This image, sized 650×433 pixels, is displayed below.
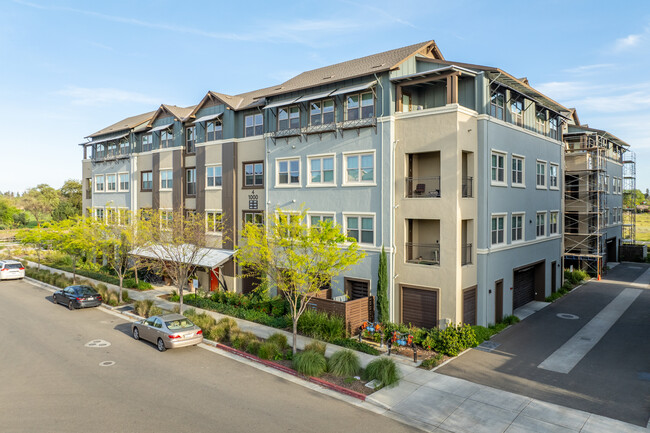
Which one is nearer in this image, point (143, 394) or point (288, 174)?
point (143, 394)

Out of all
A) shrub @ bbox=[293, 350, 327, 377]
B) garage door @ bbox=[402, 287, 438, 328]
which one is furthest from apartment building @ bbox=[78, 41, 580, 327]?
shrub @ bbox=[293, 350, 327, 377]

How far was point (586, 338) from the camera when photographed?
19297mm

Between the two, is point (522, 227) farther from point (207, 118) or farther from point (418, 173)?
point (207, 118)

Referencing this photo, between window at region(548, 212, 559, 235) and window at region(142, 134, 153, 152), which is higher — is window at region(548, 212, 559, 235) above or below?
below

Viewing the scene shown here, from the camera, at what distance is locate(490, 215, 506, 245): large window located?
2155 cm

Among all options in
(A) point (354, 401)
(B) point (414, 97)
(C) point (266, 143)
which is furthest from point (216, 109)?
(A) point (354, 401)

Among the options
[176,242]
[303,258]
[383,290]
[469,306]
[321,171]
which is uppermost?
[321,171]

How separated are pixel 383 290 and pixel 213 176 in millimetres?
16290

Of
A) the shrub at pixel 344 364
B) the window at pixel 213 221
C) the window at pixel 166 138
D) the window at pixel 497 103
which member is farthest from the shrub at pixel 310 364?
the window at pixel 166 138

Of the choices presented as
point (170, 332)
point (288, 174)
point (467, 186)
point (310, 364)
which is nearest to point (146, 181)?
point (288, 174)

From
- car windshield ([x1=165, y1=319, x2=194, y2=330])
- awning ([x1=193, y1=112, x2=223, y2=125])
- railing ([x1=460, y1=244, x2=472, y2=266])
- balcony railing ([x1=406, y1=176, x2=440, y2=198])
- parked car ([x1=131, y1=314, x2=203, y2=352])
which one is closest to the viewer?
parked car ([x1=131, y1=314, x2=203, y2=352])

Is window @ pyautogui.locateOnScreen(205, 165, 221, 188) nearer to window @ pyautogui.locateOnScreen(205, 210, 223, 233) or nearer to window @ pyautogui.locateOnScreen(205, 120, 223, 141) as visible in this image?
window @ pyautogui.locateOnScreen(205, 210, 223, 233)

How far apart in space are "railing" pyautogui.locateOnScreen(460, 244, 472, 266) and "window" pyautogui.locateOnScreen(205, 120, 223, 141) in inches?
736

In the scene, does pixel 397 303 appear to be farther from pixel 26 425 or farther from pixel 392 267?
pixel 26 425
